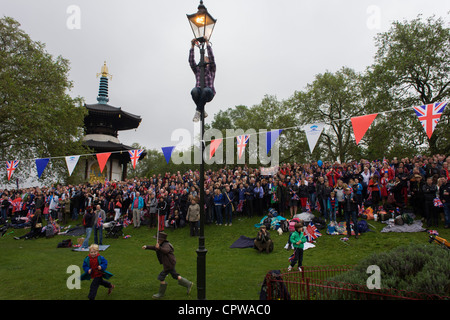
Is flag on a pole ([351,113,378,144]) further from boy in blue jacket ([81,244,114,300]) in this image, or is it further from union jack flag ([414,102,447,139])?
boy in blue jacket ([81,244,114,300])

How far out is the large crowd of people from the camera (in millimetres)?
12656

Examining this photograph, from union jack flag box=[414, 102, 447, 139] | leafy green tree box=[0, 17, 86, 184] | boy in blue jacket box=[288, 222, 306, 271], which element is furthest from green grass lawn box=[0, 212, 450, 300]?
leafy green tree box=[0, 17, 86, 184]

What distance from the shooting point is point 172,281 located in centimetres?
859

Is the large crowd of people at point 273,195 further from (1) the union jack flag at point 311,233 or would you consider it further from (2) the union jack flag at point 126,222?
(1) the union jack flag at point 311,233

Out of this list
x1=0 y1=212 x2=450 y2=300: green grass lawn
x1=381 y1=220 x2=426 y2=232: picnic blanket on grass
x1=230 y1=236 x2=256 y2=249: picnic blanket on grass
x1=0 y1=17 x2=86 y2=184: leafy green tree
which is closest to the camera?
x1=0 y1=212 x2=450 y2=300: green grass lawn

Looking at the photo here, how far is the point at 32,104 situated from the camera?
22969 millimetres

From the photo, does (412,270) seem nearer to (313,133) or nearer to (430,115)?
(430,115)

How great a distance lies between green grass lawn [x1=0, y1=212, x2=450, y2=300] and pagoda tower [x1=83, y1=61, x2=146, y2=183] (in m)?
17.6

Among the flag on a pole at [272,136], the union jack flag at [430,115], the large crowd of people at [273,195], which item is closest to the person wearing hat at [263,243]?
the large crowd of people at [273,195]

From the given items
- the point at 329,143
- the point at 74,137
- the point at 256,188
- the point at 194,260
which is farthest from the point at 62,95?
the point at 329,143

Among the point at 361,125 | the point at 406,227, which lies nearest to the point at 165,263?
the point at 361,125
